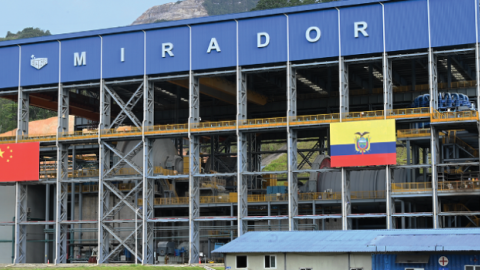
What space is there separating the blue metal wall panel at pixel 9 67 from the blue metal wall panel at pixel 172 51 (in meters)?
21.5

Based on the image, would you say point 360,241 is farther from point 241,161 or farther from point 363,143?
point 241,161

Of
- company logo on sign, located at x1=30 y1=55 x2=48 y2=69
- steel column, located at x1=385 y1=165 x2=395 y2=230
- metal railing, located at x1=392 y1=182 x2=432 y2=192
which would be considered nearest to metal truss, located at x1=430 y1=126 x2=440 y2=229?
metal railing, located at x1=392 y1=182 x2=432 y2=192

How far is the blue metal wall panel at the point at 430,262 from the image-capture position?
46.9 m

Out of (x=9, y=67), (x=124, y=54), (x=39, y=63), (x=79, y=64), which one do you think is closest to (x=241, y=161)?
(x=124, y=54)

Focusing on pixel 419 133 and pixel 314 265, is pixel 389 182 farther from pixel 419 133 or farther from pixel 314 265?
pixel 314 265

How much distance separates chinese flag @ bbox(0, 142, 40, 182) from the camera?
9294 centimetres

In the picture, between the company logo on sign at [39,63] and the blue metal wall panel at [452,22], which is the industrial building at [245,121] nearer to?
the blue metal wall panel at [452,22]

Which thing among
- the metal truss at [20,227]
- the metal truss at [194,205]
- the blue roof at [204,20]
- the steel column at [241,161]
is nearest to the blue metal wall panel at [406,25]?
the blue roof at [204,20]

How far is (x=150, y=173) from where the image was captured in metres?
89.2

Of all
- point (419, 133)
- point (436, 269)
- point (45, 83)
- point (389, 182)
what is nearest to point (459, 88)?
point (419, 133)

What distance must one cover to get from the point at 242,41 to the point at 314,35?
9348 mm

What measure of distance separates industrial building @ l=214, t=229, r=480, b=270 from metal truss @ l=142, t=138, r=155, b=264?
3089 cm

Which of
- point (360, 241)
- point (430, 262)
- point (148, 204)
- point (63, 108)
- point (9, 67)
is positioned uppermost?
point (9, 67)

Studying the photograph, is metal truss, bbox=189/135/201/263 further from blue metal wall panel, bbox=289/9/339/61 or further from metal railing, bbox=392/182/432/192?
metal railing, bbox=392/182/432/192
